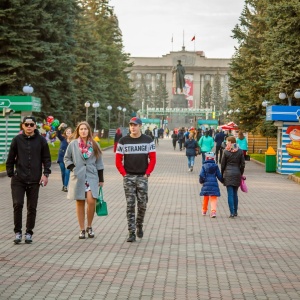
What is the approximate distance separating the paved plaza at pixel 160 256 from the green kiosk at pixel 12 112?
16.8m

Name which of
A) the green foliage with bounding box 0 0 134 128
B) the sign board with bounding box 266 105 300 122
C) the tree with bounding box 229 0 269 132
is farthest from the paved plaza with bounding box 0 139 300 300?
the tree with bounding box 229 0 269 132

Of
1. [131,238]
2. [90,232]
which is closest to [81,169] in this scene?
[90,232]

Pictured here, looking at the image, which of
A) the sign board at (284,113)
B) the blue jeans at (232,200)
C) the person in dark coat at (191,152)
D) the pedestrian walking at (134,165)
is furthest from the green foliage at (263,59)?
the pedestrian walking at (134,165)

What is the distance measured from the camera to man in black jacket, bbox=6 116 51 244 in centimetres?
1155

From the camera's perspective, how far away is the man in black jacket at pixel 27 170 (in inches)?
455

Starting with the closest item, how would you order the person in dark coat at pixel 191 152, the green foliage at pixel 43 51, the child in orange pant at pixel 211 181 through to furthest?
the child in orange pant at pixel 211 181
the person in dark coat at pixel 191 152
the green foliage at pixel 43 51

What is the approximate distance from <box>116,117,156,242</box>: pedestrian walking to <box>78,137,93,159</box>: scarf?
16.2 inches

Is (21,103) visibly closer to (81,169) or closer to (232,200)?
(232,200)

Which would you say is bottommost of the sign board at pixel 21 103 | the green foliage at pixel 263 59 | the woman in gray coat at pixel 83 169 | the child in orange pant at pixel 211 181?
the child in orange pant at pixel 211 181

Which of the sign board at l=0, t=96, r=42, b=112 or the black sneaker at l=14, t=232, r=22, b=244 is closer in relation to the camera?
the black sneaker at l=14, t=232, r=22, b=244

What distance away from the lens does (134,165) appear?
39.3 feet

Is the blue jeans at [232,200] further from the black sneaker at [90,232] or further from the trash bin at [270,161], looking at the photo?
the trash bin at [270,161]

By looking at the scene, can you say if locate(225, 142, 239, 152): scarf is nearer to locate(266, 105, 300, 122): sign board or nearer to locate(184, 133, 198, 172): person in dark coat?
locate(266, 105, 300, 122): sign board

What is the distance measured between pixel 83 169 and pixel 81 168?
0.11 feet
